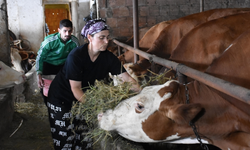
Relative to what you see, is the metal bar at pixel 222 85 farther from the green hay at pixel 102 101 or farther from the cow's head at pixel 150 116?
the green hay at pixel 102 101

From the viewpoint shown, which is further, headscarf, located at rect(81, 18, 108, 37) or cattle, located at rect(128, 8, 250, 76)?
cattle, located at rect(128, 8, 250, 76)

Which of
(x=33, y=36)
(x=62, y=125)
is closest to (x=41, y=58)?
(x=62, y=125)

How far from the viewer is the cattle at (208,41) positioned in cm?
298

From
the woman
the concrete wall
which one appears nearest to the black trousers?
the woman

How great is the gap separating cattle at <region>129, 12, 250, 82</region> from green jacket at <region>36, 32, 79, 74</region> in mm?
1132

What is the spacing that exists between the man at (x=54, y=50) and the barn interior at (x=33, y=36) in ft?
3.00

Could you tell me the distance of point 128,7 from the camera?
664 cm

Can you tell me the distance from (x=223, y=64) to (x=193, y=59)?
4.05 ft

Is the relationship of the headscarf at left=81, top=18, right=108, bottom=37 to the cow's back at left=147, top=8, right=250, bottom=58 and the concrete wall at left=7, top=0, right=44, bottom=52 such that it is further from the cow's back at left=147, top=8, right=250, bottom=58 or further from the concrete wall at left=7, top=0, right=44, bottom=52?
the concrete wall at left=7, top=0, right=44, bottom=52

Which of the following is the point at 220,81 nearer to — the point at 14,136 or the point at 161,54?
the point at 161,54

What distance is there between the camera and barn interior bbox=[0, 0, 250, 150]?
4.21 meters

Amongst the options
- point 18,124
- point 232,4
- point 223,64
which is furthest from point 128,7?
point 223,64

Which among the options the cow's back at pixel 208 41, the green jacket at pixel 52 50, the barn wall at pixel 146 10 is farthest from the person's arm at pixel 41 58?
the barn wall at pixel 146 10

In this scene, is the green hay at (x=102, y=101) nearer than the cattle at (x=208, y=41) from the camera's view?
Yes
